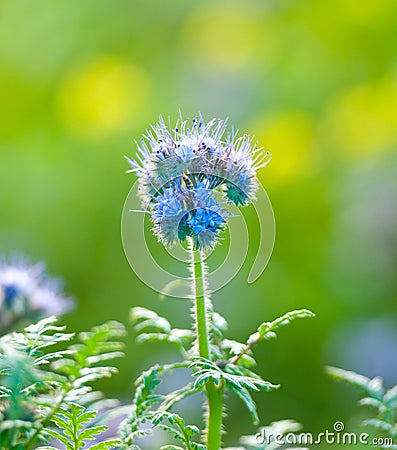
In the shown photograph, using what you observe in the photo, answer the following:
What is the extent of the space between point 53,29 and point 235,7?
149 cm

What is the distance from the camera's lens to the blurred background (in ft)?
12.8

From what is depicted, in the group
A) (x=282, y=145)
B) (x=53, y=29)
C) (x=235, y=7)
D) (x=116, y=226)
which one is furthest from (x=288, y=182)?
(x=53, y=29)

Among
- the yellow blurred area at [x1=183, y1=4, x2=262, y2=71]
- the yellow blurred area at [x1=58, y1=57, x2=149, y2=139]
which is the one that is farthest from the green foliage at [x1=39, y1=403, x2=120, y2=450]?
the yellow blurred area at [x1=183, y1=4, x2=262, y2=71]

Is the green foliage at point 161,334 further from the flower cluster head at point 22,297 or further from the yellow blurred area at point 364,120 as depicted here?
the yellow blurred area at point 364,120

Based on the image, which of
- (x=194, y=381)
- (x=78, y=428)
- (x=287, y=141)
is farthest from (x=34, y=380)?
(x=287, y=141)

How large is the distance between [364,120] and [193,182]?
4203mm

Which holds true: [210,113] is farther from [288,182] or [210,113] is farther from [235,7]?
[235,7]

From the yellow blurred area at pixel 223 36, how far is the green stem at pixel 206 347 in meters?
4.83

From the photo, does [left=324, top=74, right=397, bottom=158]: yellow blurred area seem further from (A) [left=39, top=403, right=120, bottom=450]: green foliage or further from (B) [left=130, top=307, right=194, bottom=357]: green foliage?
(A) [left=39, top=403, right=120, bottom=450]: green foliage

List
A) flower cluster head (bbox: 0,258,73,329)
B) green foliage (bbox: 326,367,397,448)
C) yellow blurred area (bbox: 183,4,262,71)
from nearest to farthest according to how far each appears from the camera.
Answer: green foliage (bbox: 326,367,397,448), flower cluster head (bbox: 0,258,73,329), yellow blurred area (bbox: 183,4,262,71)

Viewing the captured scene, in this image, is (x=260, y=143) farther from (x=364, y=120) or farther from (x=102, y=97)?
(x=102, y=97)

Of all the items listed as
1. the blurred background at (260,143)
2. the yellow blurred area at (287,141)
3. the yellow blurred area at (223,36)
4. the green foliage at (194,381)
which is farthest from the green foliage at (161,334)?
the yellow blurred area at (223,36)

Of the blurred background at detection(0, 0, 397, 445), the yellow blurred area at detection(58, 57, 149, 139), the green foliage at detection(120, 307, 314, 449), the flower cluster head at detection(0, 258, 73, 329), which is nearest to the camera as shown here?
the green foliage at detection(120, 307, 314, 449)

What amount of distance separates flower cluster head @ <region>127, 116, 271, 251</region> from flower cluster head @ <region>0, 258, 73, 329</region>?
2.28 feet
